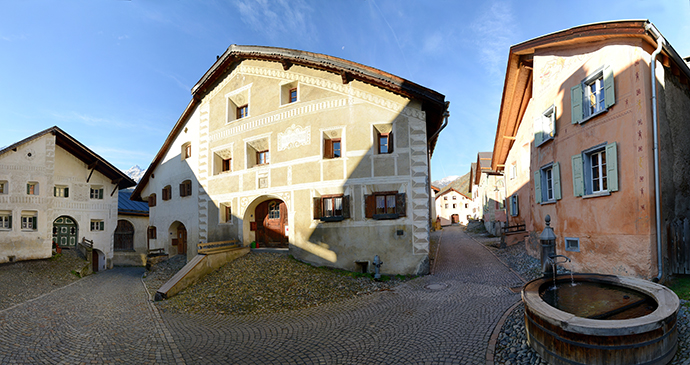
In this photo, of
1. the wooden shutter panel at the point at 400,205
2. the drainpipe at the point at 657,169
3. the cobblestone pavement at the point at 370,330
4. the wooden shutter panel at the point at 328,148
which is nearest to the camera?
the cobblestone pavement at the point at 370,330

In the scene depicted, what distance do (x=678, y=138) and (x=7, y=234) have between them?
3172cm

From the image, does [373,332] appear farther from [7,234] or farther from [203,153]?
[7,234]

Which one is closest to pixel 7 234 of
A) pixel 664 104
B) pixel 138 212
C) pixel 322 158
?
pixel 138 212

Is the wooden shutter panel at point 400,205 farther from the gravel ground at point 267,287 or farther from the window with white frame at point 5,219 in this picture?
the window with white frame at point 5,219

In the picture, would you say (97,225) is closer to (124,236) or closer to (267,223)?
(124,236)

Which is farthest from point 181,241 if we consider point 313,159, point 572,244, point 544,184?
point 572,244

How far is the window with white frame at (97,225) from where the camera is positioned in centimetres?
2555

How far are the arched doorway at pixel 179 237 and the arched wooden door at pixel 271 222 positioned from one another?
24.5 ft

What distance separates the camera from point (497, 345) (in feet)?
21.7

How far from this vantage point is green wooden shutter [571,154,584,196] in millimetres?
10844

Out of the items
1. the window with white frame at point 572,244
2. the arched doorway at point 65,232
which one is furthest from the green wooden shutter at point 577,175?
the arched doorway at point 65,232

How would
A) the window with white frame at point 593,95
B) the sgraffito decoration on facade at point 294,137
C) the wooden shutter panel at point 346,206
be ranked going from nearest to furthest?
the window with white frame at point 593,95 → the wooden shutter panel at point 346,206 → the sgraffito decoration on facade at point 294,137

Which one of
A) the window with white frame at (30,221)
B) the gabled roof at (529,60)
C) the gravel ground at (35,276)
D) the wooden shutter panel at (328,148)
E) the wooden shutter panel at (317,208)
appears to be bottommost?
the gravel ground at (35,276)

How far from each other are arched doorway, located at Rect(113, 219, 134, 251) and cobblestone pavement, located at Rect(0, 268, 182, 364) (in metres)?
19.0
